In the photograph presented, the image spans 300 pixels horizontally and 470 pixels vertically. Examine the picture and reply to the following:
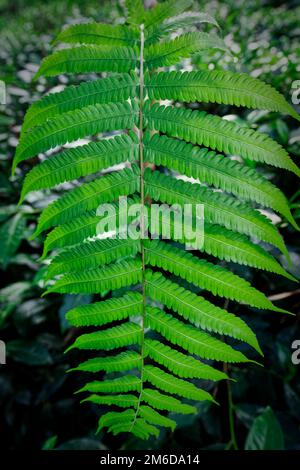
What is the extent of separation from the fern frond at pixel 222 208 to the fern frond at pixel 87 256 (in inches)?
6.9

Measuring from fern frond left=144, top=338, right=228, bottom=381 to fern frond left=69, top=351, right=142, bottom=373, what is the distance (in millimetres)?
63

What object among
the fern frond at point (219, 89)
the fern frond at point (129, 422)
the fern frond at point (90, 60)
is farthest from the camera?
the fern frond at point (129, 422)

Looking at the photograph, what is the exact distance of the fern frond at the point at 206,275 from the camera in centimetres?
88

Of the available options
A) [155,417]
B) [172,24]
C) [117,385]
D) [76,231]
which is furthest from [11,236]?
[172,24]

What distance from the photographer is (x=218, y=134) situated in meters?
0.88

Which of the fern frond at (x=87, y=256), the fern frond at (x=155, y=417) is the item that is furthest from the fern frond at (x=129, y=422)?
the fern frond at (x=87, y=256)

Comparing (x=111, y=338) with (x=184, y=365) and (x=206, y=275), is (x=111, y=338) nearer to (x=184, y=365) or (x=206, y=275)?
(x=184, y=365)

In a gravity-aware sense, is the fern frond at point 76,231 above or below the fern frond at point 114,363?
above

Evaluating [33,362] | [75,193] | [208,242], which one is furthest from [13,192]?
[208,242]

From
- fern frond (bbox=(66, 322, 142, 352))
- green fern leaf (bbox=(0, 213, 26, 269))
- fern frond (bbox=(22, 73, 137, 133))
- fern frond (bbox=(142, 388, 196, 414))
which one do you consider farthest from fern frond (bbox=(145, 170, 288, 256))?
green fern leaf (bbox=(0, 213, 26, 269))

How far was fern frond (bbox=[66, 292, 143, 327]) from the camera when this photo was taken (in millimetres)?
960

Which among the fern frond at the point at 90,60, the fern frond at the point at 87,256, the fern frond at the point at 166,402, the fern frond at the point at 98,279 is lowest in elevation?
the fern frond at the point at 166,402

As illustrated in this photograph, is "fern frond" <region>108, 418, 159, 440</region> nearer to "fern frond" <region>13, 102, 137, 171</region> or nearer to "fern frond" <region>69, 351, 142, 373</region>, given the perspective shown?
"fern frond" <region>69, 351, 142, 373</region>

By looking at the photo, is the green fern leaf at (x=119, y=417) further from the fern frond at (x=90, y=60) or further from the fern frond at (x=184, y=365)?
the fern frond at (x=90, y=60)
